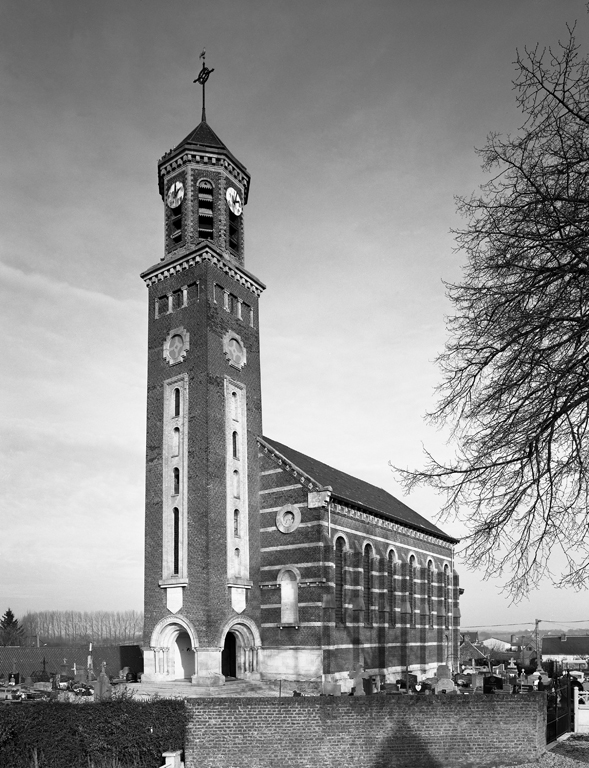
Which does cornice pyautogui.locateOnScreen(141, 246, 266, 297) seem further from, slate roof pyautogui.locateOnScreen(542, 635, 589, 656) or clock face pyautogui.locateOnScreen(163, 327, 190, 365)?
slate roof pyautogui.locateOnScreen(542, 635, 589, 656)

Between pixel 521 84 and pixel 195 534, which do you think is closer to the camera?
pixel 521 84

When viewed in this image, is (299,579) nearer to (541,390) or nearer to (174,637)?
(174,637)

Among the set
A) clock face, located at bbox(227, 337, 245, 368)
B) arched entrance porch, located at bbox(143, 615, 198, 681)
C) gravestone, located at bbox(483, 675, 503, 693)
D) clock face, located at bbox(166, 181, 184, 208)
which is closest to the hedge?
arched entrance porch, located at bbox(143, 615, 198, 681)

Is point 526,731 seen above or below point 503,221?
below

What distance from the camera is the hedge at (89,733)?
15508mm

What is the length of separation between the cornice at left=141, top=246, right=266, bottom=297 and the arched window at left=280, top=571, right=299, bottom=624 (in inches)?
564

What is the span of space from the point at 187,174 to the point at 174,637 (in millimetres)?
21480

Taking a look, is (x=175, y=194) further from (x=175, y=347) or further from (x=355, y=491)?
(x=355, y=491)

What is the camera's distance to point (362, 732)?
16625mm

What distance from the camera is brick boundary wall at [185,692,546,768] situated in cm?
1634

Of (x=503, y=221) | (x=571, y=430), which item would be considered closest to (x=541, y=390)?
(x=571, y=430)

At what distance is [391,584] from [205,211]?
850 inches

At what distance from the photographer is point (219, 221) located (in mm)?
34844

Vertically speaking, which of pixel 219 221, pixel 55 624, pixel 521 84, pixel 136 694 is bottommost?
pixel 55 624
